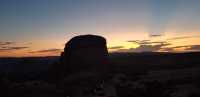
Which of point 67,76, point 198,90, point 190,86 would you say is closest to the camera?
point 198,90

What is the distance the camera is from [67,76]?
42531 millimetres

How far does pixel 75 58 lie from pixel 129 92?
15992mm

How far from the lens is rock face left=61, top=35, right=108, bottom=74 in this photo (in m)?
43.8

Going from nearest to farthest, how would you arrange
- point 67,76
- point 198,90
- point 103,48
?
point 198,90, point 67,76, point 103,48

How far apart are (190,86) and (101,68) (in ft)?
47.7

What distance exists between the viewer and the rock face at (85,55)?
43750 mm

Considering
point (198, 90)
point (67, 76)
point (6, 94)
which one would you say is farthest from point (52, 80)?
point (198, 90)

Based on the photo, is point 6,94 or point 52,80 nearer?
point 6,94

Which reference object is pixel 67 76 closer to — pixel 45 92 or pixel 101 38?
pixel 101 38

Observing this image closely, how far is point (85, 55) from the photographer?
4397 centimetres

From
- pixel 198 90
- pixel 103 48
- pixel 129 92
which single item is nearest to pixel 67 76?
pixel 103 48

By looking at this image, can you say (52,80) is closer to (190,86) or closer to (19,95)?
(19,95)

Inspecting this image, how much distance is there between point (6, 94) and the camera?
1288 inches

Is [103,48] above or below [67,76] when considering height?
above
